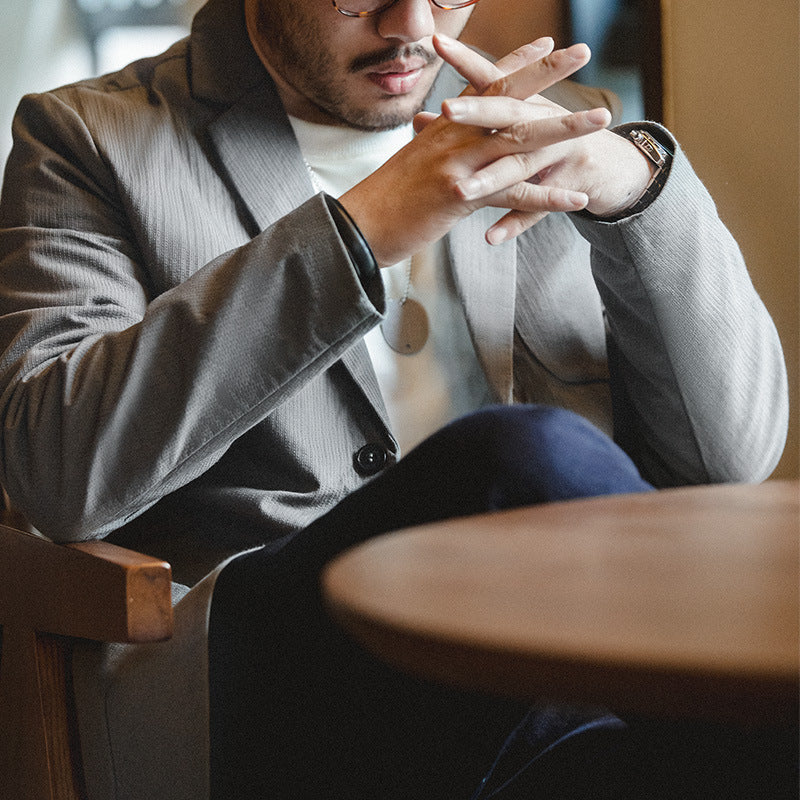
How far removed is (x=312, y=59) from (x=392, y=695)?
2.61 ft

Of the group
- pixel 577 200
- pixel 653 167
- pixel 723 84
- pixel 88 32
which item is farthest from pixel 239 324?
pixel 723 84

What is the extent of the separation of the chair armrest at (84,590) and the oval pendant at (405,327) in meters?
0.48

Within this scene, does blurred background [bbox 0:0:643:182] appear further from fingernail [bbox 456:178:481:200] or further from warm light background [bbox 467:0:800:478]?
fingernail [bbox 456:178:481:200]

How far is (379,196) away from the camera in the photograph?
2.81ft

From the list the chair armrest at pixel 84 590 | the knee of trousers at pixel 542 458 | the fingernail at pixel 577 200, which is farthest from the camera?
the fingernail at pixel 577 200

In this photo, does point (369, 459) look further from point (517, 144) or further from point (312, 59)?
point (312, 59)

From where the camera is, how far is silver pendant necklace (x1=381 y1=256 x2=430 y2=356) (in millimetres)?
1188

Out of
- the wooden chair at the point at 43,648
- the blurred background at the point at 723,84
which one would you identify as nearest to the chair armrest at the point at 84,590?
the wooden chair at the point at 43,648

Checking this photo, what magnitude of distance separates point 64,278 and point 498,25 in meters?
0.86

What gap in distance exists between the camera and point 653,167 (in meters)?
1.03

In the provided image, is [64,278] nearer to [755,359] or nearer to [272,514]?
[272,514]

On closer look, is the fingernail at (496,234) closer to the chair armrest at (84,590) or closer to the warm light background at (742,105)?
the chair armrest at (84,590)

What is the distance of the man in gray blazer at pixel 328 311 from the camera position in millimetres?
744

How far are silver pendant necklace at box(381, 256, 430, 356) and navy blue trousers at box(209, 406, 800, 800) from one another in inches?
17.8
